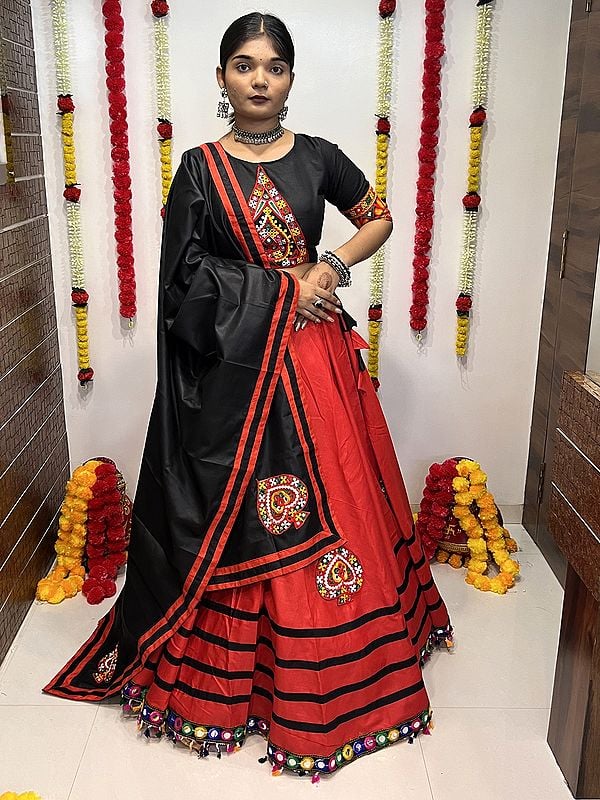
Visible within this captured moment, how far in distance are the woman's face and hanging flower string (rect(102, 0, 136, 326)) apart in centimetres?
87

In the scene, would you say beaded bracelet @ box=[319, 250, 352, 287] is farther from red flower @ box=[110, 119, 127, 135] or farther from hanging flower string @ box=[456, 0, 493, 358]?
red flower @ box=[110, 119, 127, 135]

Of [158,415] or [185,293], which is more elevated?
[185,293]

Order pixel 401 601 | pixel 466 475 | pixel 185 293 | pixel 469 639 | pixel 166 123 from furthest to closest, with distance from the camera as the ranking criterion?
1. pixel 466 475
2. pixel 166 123
3. pixel 469 639
4. pixel 401 601
5. pixel 185 293

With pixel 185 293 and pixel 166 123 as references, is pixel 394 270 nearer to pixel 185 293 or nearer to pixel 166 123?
pixel 166 123

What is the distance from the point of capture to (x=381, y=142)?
3.00m

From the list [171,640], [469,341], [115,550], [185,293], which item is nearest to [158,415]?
[185,293]

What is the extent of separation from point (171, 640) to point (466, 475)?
1.33 meters

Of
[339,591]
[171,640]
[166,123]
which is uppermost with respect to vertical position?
[166,123]

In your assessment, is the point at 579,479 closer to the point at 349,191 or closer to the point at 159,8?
the point at 349,191

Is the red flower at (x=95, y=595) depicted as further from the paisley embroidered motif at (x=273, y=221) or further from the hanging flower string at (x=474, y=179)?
the hanging flower string at (x=474, y=179)

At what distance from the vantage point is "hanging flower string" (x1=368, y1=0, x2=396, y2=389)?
114 inches

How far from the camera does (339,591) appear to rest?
7.18 feet

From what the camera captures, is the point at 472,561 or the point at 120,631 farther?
the point at 472,561

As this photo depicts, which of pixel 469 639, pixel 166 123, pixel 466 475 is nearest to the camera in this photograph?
pixel 469 639
